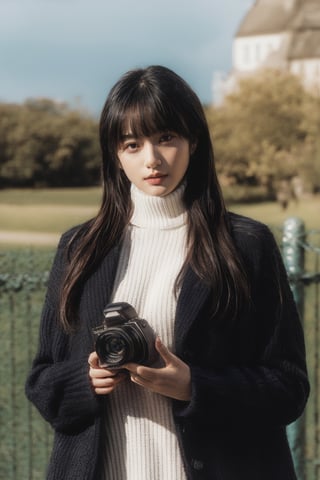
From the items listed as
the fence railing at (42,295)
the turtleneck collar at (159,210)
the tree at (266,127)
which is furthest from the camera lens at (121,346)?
the tree at (266,127)

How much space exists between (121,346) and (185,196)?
41 centimetres

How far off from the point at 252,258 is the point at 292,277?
169cm

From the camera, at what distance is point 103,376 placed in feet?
5.82

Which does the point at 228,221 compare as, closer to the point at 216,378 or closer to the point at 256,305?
the point at 256,305

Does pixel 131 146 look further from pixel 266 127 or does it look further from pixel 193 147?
pixel 266 127

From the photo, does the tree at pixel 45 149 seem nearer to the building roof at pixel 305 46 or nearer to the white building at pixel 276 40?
the white building at pixel 276 40

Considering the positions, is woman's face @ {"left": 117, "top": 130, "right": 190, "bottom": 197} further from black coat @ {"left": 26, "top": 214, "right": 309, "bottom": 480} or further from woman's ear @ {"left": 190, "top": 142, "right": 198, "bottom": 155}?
black coat @ {"left": 26, "top": 214, "right": 309, "bottom": 480}

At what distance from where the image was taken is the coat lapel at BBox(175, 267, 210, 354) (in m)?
1.80

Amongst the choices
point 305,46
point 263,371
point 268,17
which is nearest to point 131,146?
point 263,371

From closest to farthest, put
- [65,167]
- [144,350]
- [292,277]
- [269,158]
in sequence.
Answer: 1. [144,350]
2. [292,277]
3. [269,158]
4. [65,167]

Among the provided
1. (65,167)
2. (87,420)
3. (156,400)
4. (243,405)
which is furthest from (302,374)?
(65,167)

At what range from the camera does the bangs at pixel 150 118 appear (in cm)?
182

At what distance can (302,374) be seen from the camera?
189 centimetres

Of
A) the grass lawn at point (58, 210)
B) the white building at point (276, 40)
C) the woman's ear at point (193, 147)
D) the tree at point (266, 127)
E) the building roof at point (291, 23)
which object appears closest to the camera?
the woman's ear at point (193, 147)
